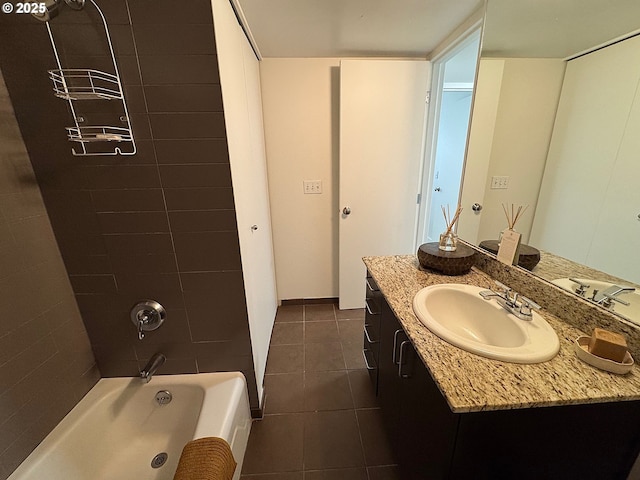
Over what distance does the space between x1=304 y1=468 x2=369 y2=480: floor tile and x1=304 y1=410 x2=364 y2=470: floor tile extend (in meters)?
0.02

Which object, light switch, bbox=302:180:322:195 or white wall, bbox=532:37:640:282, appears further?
light switch, bbox=302:180:322:195

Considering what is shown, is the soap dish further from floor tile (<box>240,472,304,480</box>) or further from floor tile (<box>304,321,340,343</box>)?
floor tile (<box>304,321,340,343</box>)

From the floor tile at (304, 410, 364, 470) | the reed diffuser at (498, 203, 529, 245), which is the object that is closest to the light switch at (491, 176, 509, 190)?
the reed diffuser at (498, 203, 529, 245)

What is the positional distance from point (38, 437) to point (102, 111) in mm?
1331

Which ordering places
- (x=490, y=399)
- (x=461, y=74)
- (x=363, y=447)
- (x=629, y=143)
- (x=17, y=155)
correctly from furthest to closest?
(x=461, y=74) → (x=363, y=447) → (x=17, y=155) → (x=629, y=143) → (x=490, y=399)

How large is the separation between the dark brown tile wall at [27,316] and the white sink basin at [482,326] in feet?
5.02

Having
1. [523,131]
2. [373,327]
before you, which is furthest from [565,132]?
[373,327]

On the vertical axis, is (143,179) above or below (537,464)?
above

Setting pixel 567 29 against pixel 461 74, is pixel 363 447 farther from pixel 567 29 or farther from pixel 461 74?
pixel 461 74

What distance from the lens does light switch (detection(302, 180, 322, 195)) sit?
7.48ft

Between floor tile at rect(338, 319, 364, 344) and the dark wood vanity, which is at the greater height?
the dark wood vanity

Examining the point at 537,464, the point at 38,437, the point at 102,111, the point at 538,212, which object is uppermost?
the point at 102,111

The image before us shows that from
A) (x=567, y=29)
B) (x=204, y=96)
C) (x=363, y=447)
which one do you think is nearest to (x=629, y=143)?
(x=567, y=29)

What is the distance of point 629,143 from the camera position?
85 cm
